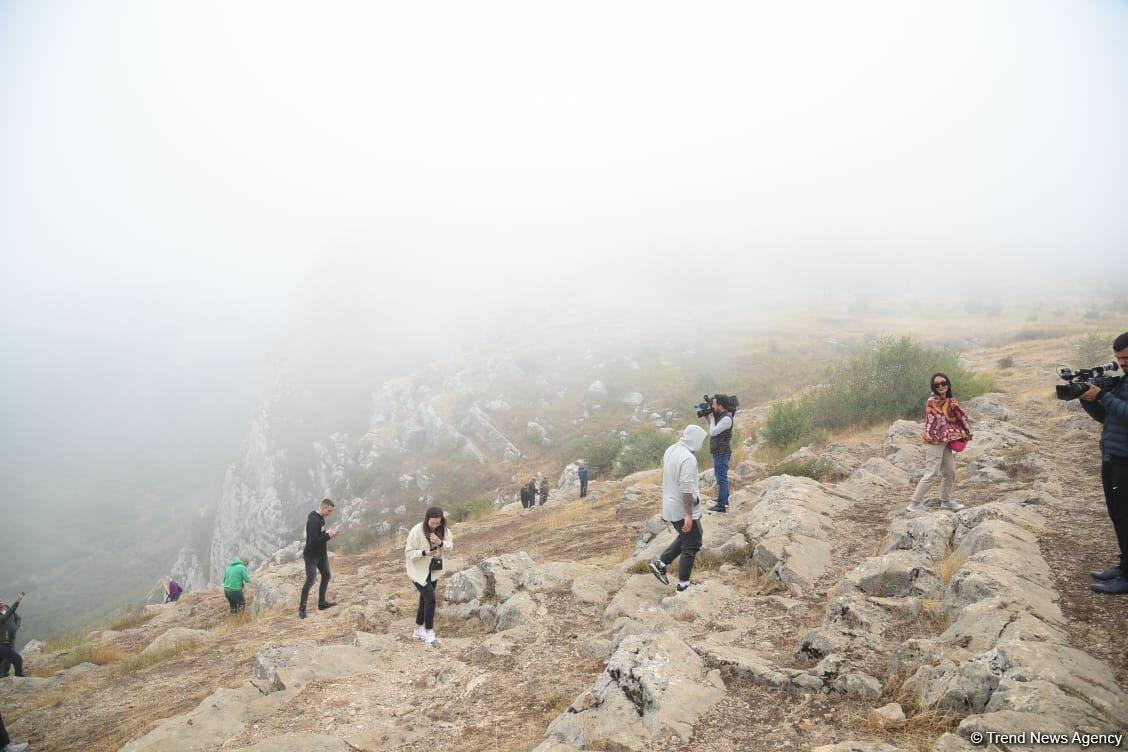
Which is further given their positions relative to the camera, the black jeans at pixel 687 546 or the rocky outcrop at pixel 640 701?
the black jeans at pixel 687 546

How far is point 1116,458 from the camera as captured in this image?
5.36 metres

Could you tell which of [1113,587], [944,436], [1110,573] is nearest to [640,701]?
[1113,587]

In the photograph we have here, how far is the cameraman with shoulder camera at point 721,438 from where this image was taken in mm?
10695

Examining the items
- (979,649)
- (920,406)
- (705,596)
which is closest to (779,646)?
(705,596)

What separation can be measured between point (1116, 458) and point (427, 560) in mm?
9161

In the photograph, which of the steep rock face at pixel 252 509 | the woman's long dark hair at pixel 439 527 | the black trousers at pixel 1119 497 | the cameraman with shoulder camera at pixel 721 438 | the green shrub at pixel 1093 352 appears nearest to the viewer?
the black trousers at pixel 1119 497

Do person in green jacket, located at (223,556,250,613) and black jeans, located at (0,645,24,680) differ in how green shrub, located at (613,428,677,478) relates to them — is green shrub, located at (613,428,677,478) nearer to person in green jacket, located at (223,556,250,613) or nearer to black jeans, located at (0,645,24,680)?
person in green jacket, located at (223,556,250,613)

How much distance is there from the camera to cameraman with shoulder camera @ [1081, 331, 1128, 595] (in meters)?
5.17

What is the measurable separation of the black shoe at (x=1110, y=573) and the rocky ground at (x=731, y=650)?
0.24m

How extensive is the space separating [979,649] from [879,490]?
8025 millimetres

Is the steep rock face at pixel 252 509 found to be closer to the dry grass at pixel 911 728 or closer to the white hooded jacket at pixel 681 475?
the white hooded jacket at pixel 681 475

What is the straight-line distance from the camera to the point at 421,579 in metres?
8.44

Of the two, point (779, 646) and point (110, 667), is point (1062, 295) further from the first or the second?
point (110, 667)

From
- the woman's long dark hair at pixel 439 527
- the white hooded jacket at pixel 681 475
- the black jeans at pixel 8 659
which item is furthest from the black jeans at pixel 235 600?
the white hooded jacket at pixel 681 475
